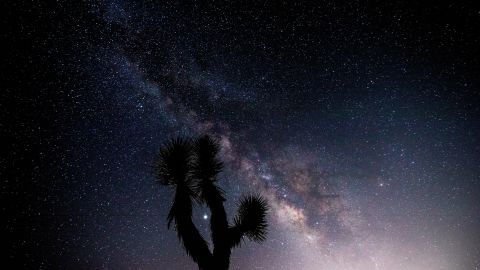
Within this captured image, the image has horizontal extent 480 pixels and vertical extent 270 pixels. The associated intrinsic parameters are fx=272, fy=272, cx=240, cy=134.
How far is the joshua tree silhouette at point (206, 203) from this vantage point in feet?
22.4

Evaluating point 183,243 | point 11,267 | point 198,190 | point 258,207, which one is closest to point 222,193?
point 198,190

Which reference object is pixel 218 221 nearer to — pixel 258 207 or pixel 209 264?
pixel 209 264

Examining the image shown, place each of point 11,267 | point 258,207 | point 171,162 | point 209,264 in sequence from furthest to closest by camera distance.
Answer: point 11,267, point 258,207, point 171,162, point 209,264

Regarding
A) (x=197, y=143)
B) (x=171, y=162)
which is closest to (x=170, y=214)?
(x=171, y=162)

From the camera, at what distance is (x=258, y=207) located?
8.76 m

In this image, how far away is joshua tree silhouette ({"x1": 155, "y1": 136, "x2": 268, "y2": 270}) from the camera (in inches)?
269

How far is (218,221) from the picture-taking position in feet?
24.6

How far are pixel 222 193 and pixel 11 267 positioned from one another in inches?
2186

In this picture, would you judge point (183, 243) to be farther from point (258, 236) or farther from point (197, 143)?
point (197, 143)

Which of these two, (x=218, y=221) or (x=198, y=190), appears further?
(x=198, y=190)

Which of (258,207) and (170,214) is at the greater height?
(258,207)

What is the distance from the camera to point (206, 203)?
8.02 meters

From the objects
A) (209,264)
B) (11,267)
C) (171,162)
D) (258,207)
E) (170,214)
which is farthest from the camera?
(11,267)

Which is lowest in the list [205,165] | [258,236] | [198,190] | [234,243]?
[234,243]
